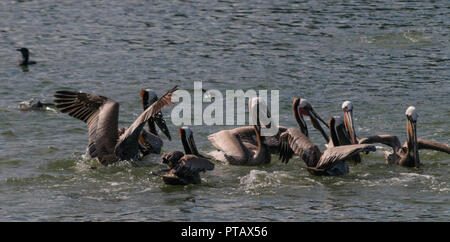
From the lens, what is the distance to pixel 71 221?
10.6 meters

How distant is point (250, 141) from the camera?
14.1 meters

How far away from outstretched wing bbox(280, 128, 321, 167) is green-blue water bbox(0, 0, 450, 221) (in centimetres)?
24

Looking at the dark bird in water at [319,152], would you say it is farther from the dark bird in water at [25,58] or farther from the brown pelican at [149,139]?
the dark bird in water at [25,58]

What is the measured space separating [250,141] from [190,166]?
2499mm

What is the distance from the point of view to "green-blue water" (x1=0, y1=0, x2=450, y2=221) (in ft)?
37.2

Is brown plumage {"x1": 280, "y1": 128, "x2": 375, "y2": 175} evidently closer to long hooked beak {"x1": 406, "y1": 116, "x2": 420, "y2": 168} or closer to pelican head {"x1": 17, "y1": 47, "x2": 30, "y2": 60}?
long hooked beak {"x1": 406, "y1": 116, "x2": 420, "y2": 168}

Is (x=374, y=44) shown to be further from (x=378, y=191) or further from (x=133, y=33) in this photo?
(x=378, y=191)

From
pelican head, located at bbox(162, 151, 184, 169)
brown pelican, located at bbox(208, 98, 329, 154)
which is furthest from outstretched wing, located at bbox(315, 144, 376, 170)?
pelican head, located at bbox(162, 151, 184, 169)

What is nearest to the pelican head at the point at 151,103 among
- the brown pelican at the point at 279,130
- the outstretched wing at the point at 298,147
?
the brown pelican at the point at 279,130

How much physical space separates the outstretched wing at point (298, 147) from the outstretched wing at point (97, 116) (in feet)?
8.28

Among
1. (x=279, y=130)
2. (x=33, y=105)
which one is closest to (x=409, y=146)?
(x=279, y=130)

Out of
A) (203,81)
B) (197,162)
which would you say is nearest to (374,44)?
(203,81)

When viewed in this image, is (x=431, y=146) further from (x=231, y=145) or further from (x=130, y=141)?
(x=130, y=141)

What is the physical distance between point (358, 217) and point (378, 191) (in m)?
1.18
